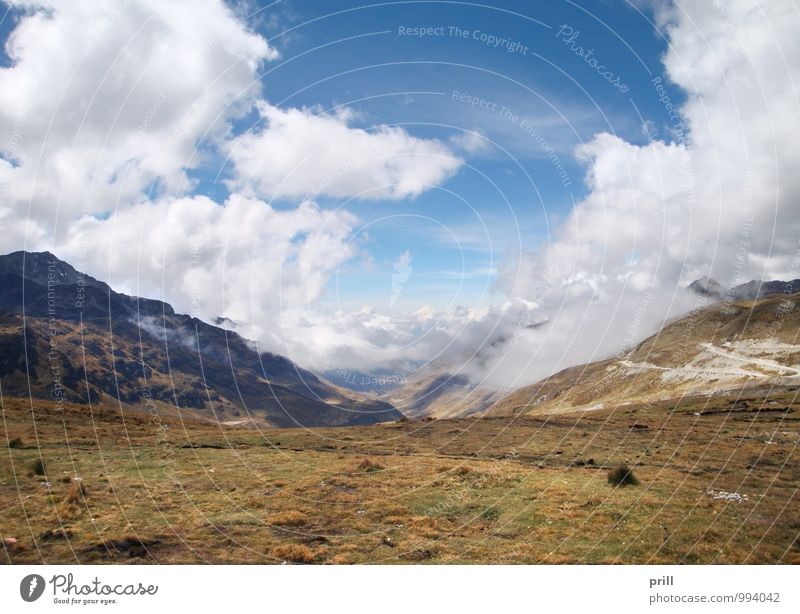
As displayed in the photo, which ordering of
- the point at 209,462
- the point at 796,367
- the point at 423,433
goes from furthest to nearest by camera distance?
the point at 796,367
the point at 423,433
the point at 209,462

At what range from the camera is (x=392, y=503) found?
27719mm

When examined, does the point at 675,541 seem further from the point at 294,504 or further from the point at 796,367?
the point at 796,367

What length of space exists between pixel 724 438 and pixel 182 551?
210 feet

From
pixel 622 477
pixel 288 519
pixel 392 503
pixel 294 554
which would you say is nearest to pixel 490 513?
pixel 392 503

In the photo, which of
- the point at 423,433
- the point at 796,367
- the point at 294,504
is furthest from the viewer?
the point at 796,367

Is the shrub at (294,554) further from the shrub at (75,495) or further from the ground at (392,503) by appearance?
the shrub at (75,495)

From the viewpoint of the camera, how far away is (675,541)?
21.2 m

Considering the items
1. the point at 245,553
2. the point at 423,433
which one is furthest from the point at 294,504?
the point at 423,433
